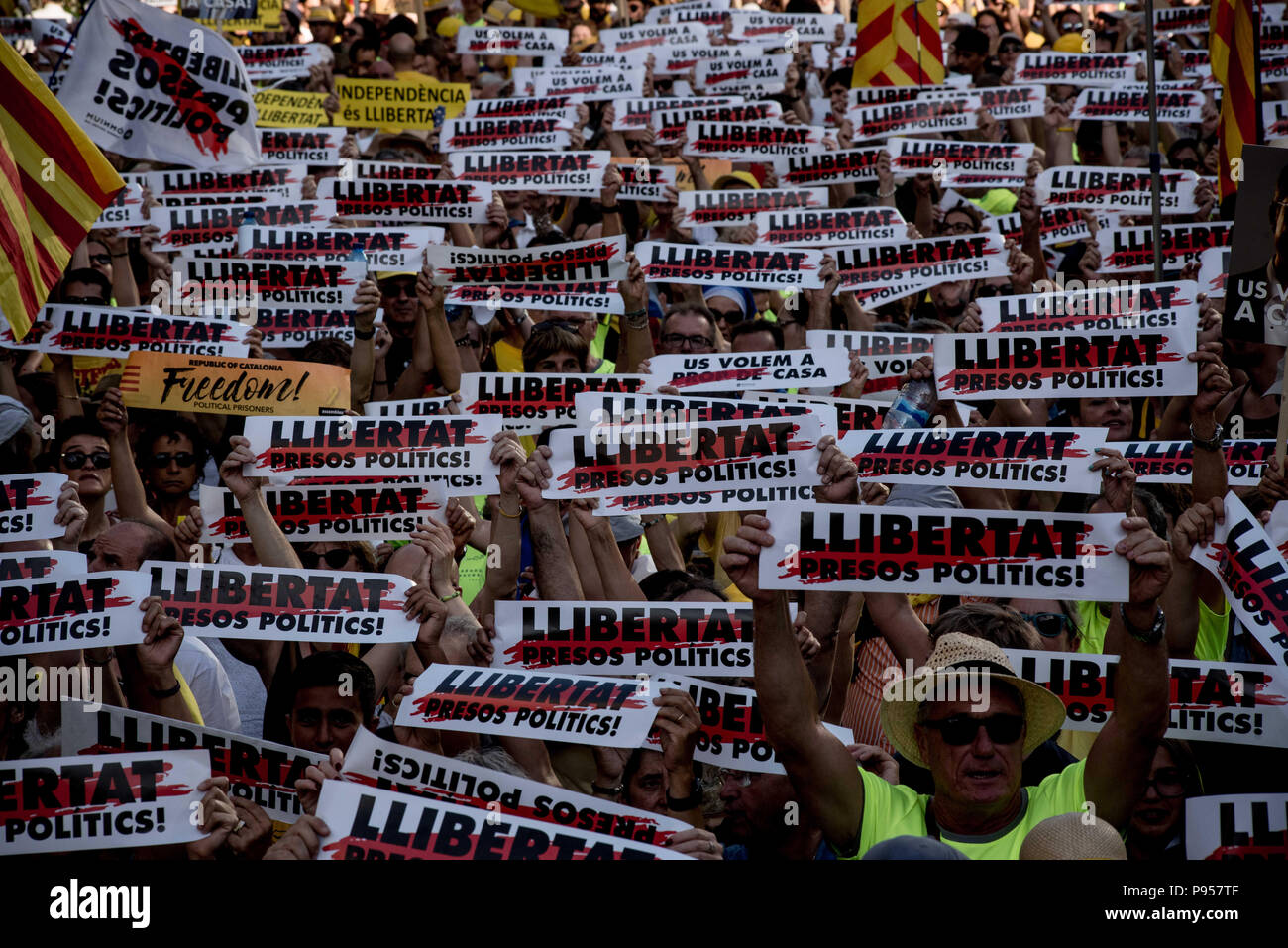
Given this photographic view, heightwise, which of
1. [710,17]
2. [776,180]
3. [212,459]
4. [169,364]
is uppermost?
[710,17]

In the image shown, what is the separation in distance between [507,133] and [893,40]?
3499 millimetres

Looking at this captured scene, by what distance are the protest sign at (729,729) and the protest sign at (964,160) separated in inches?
240

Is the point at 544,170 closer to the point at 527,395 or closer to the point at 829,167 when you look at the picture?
the point at 829,167

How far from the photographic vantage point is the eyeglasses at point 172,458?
7418 millimetres

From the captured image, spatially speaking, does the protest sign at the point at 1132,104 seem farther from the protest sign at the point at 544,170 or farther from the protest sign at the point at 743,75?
the protest sign at the point at 544,170

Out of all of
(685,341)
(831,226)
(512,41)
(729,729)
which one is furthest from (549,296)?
(512,41)

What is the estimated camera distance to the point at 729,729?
191 inches

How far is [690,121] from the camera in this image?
10.8m

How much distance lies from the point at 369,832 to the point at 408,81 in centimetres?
→ 1030

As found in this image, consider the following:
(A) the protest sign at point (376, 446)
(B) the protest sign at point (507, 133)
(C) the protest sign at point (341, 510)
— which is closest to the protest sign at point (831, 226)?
(B) the protest sign at point (507, 133)

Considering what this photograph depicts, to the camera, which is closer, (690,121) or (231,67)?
(231,67)

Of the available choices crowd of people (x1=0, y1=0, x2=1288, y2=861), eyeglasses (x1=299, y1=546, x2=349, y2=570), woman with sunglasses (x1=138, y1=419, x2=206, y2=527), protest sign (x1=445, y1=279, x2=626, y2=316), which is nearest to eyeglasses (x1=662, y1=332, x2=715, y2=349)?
crowd of people (x1=0, y1=0, x2=1288, y2=861)
